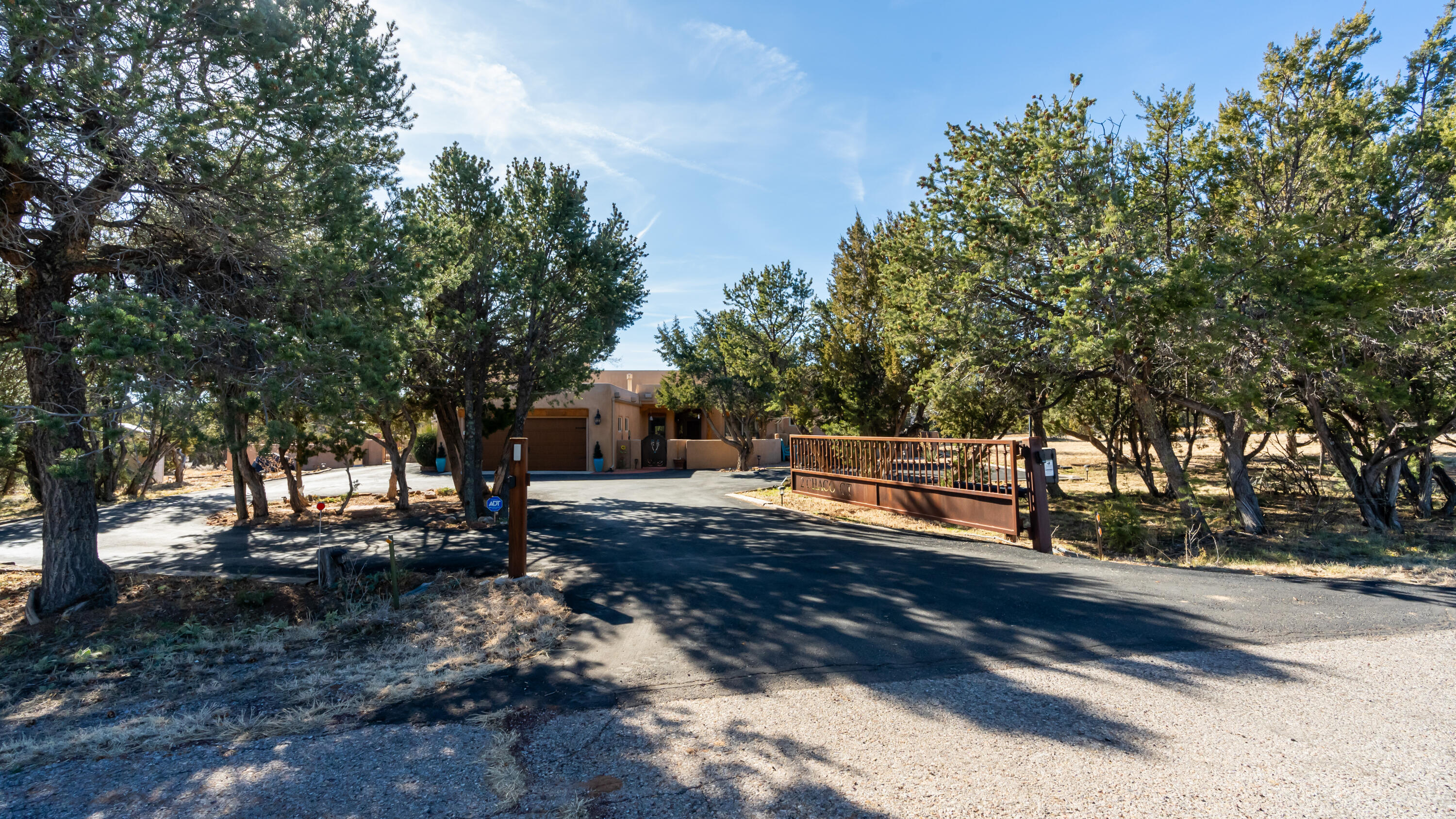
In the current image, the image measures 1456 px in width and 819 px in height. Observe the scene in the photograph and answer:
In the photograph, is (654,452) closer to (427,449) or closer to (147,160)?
(427,449)

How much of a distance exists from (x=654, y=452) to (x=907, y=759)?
92.1ft

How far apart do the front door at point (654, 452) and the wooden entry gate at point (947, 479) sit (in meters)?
16.1

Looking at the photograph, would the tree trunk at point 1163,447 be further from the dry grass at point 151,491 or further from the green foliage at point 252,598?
the dry grass at point 151,491

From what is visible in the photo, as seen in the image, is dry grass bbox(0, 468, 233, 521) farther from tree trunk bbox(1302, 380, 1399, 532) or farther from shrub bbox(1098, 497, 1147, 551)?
tree trunk bbox(1302, 380, 1399, 532)

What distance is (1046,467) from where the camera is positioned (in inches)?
384

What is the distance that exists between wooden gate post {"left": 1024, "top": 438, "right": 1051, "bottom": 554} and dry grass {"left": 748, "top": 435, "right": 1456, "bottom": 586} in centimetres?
86

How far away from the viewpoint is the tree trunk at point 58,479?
682cm

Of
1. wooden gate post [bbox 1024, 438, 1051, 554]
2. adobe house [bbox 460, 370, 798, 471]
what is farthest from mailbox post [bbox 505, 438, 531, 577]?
adobe house [bbox 460, 370, 798, 471]

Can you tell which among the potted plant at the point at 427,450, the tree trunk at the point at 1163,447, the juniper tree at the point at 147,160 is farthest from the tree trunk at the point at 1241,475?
the potted plant at the point at 427,450

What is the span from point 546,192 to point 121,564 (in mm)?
8889

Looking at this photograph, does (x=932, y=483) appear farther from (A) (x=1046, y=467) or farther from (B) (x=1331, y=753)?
(B) (x=1331, y=753)

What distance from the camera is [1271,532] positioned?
40.2 feet

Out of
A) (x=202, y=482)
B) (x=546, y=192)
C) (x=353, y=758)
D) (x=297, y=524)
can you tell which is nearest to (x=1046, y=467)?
(x=353, y=758)

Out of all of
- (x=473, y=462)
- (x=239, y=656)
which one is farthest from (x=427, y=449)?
(x=239, y=656)
